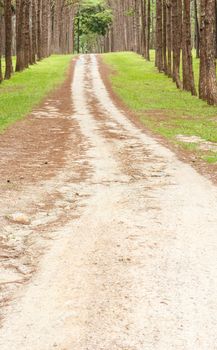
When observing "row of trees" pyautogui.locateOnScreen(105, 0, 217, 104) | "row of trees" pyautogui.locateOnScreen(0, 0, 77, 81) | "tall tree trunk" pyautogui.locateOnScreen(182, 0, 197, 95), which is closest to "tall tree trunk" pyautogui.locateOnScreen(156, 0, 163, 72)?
"row of trees" pyautogui.locateOnScreen(105, 0, 217, 104)

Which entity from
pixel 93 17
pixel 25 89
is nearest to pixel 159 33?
pixel 25 89

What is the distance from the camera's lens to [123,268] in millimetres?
5289

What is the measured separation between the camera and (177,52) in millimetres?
32000

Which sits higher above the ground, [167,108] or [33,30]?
[33,30]

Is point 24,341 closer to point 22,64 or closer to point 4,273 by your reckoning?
point 4,273

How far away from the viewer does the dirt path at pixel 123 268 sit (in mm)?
3969

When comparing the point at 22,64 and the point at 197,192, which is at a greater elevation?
the point at 22,64

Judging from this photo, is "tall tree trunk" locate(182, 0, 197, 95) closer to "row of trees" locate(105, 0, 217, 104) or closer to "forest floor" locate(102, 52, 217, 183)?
"row of trees" locate(105, 0, 217, 104)

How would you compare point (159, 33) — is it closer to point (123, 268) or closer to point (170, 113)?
point (170, 113)

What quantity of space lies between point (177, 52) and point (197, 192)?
2477cm

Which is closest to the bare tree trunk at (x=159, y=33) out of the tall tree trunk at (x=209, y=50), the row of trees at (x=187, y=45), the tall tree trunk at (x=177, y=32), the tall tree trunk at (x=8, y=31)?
the row of trees at (x=187, y=45)

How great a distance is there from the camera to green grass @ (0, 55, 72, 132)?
21214 mm

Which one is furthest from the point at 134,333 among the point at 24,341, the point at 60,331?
the point at 24,341

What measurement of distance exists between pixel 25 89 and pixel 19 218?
983 inches
